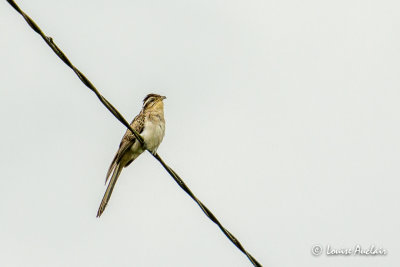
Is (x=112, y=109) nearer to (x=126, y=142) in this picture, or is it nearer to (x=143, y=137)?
(x=143, y=137)

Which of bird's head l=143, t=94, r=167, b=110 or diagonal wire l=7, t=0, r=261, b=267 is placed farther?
bird's head l=143, t=94, r=167, b=110

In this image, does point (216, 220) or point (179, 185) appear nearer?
point (216, 220)

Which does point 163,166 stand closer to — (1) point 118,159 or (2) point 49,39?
(2) point 49,39

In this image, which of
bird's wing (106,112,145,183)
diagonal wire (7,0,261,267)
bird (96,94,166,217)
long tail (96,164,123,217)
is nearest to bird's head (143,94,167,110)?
bird (96,94,166,217)

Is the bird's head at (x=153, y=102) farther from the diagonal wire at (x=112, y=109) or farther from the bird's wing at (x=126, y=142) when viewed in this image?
the diagonal wire at (x=112, y=109)

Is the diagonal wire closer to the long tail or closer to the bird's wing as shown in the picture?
the long tail

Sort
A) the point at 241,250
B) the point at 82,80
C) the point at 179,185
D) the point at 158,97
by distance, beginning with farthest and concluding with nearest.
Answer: the point at 158,97 < the point at 179,185 < the point at 241,250 < the point at 82,80

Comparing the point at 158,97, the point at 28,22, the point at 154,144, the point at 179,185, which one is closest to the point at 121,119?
the point at 179,185
